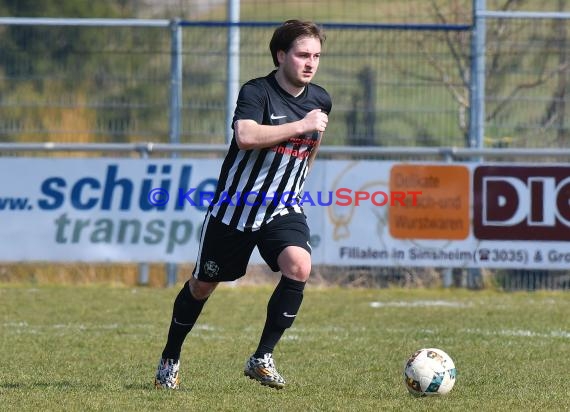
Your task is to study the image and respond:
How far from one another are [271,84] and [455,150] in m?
6.78

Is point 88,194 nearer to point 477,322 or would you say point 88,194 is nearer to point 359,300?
point 359,300

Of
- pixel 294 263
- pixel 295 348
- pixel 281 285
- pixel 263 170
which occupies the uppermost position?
pixel 263 170

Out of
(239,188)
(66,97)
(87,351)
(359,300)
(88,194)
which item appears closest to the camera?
(239,188)

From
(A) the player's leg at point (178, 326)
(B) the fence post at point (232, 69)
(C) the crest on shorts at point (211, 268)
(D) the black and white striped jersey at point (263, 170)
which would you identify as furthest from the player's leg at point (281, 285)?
(B) the fence post at point (232, 69)

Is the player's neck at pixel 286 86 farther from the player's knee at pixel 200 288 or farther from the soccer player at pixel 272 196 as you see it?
the player's knee at pixel 200 288

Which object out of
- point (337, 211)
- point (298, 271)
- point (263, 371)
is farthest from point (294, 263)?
point (337, 211)

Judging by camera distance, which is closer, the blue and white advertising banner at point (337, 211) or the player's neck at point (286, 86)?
the player's neck at point (286, 86)

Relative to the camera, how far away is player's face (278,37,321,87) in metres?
6.42

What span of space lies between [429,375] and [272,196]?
1220mm

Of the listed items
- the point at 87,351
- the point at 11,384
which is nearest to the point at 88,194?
the point at 87,351

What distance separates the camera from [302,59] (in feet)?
21.1

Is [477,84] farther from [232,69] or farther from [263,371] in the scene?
[263,371]

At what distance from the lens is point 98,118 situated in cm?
1395

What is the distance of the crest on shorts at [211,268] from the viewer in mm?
6555
